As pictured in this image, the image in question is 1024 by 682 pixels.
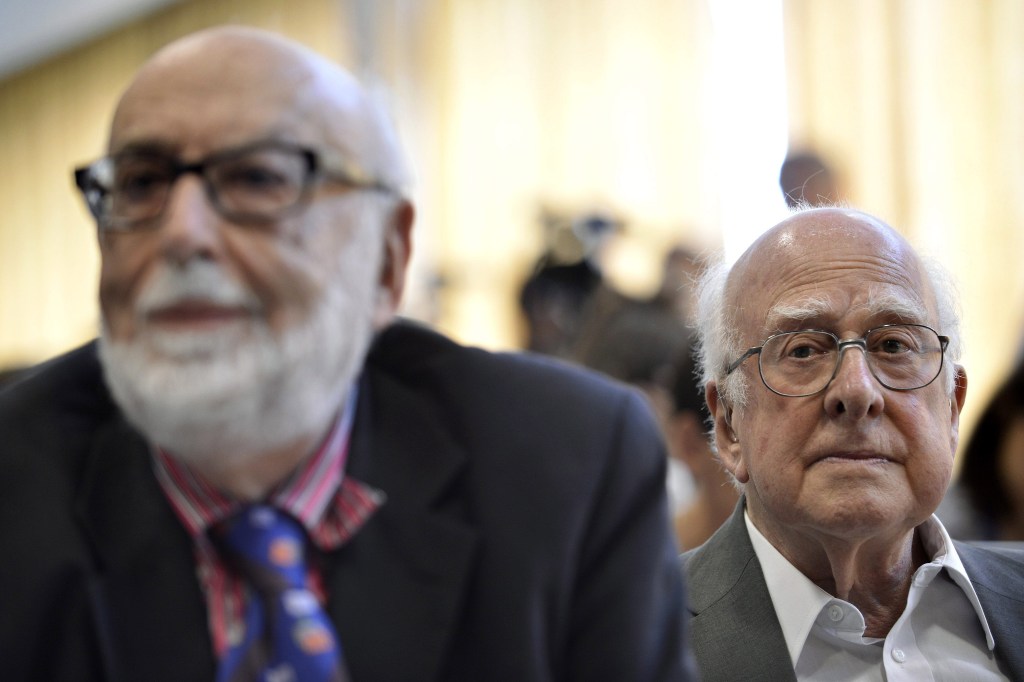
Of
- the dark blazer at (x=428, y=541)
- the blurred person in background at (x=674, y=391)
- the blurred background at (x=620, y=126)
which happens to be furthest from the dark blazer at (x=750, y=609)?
the blurred background at (x=620, y=126)

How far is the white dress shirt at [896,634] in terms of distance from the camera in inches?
67.8

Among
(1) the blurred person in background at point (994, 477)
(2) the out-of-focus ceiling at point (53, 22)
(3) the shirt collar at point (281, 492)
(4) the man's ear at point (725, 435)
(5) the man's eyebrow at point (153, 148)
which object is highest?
(2) the out-of-focus ceiling at point (53, 22)

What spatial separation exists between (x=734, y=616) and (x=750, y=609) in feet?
0.09

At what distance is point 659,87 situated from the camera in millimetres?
7012

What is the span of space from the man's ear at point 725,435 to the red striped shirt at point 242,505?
817 mm

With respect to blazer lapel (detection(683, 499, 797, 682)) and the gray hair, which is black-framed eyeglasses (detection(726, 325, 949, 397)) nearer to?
the gray hair

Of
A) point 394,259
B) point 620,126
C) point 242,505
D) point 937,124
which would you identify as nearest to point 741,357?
point 394,259

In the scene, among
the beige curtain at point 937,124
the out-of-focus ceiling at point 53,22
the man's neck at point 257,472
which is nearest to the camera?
the man's neck at point 257,472

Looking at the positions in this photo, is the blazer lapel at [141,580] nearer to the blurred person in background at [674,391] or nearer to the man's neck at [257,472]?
the man's neck at [257,472]

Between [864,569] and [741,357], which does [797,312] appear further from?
[864,569]

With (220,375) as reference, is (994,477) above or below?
below

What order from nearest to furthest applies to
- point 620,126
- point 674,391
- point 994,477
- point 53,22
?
point 674,391, point 994,477, point 620,126, point 53,22

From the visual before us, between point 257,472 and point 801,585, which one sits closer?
point 257,472

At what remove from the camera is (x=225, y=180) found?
1.16 m
